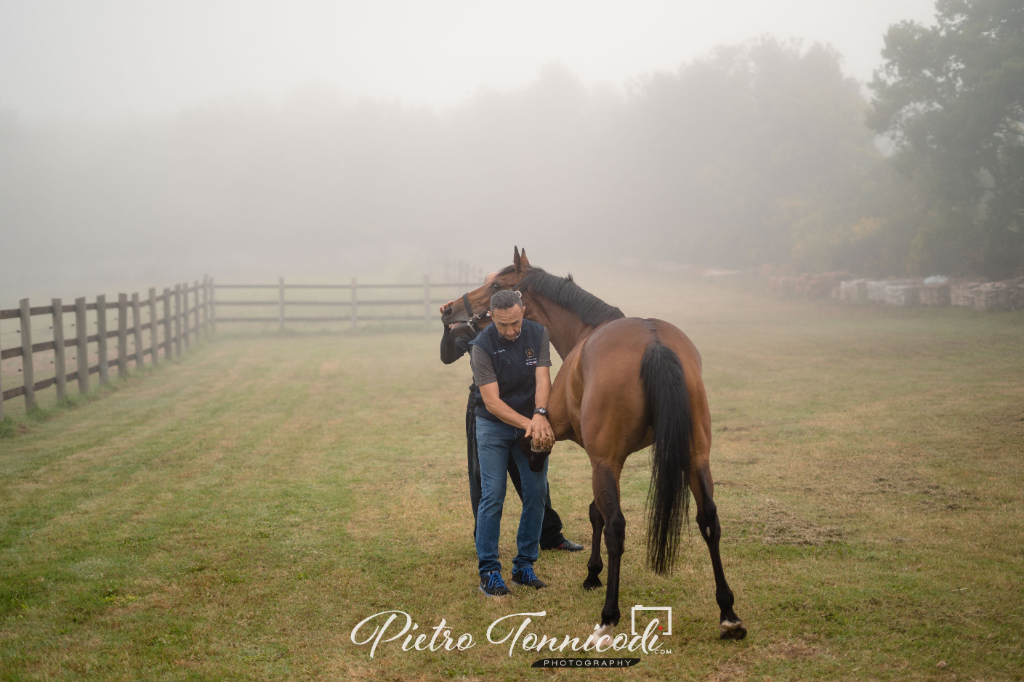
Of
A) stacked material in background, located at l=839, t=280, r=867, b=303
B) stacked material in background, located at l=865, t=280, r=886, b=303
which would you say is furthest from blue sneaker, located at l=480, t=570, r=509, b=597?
stacked material in background, located at l=839, t=280, r=867, b=303

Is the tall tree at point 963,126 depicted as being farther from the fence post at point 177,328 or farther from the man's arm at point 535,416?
the fence post at point 177,328

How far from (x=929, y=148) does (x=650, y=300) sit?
10.2 meters

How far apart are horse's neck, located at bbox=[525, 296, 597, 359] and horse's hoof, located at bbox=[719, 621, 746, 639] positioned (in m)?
1.97

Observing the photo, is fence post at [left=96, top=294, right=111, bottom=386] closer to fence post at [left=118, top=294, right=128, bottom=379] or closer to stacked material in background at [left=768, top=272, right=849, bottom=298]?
fence post at [left=118, top=294, right=128, bottom=379]

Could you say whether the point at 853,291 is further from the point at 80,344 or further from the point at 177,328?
the point at 80,344

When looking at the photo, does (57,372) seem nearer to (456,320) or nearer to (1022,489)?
(456,320)

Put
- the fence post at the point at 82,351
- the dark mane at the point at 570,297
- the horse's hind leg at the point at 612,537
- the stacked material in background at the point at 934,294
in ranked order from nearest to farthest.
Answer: the horse's hind leg at the point at 612,537
the dark mane at the point at 570,297
the fence post at the point at 82,351
the stacked material in background at the point at 934,294

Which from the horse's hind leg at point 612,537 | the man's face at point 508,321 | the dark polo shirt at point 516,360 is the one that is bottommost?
the horse's hind leg at point 612,537

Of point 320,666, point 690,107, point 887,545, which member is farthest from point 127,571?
point 690,107

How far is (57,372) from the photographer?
9617mm

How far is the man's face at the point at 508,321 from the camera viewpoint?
3.76 metres

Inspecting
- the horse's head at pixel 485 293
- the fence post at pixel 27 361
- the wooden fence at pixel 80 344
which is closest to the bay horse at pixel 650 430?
the horse's head at pixel 485 293

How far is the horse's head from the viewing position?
5039 mm

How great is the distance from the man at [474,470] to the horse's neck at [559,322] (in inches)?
17.6
